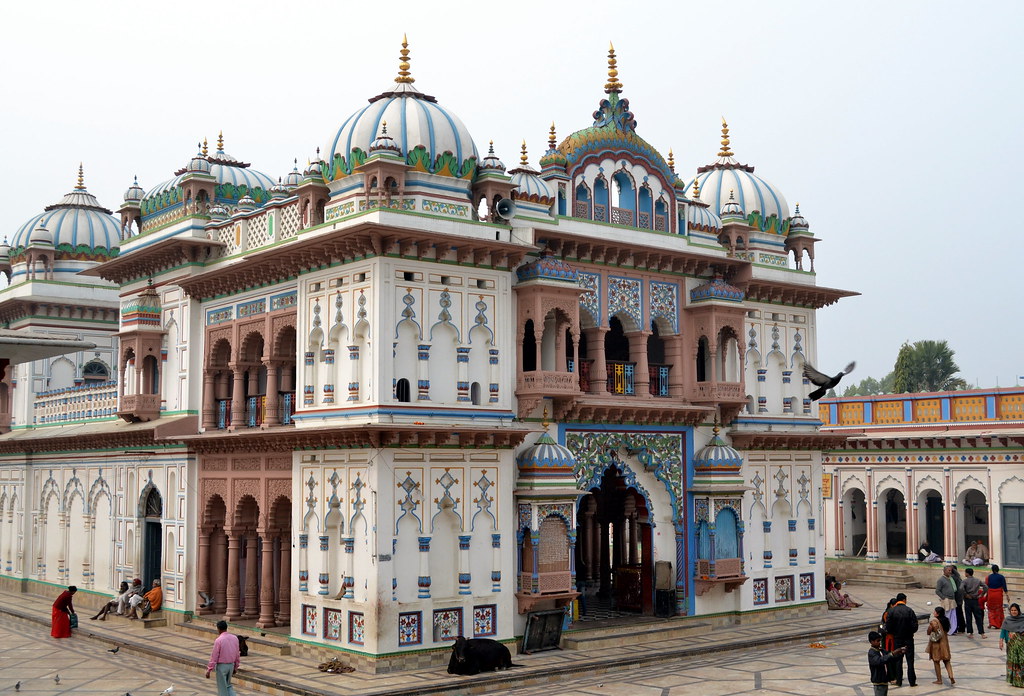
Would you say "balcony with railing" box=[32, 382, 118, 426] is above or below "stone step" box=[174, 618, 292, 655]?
above

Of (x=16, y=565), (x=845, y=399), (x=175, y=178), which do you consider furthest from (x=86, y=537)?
(x=845, y=399)

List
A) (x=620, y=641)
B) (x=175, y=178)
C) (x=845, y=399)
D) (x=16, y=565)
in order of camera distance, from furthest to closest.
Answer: (x=845, y=399), (x=16, y=565), (x=175, y=178), (x=620, y=641)

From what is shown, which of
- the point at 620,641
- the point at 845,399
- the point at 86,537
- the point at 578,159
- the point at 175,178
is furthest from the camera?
the point at 845,399

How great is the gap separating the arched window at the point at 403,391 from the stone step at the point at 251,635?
175 inches

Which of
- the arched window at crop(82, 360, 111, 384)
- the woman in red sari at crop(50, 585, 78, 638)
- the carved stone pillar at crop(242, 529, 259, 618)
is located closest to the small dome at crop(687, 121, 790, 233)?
the carved stone pillar at crop(242, 529, 259, 618)

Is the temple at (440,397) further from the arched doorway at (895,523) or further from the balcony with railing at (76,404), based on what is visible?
the arched doorway at (895,523)

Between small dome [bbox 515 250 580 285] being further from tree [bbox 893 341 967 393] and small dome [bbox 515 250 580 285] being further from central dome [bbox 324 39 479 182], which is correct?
tree [bbox 893 341 967 393]

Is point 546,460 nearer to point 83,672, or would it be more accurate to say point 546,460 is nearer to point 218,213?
point 83,672

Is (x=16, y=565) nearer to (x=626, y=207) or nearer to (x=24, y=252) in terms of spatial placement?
(x=24, y=252)

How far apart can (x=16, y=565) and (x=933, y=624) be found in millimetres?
21202

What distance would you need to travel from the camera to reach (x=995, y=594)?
19875 millimetres

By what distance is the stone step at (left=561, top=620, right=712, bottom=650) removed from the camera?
18094mm

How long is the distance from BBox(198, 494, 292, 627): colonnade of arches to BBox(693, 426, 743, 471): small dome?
7.51 metres

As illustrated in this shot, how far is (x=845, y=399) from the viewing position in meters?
31.6
